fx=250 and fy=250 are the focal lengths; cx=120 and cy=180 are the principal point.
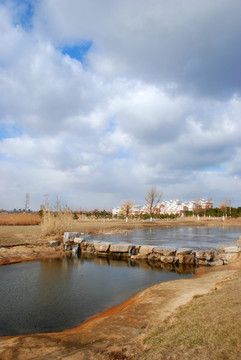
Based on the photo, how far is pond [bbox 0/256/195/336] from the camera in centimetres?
547

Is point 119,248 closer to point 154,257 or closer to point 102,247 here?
point 102,247

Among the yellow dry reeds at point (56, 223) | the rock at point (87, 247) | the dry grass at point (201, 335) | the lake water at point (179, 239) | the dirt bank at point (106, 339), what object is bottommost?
the lake water at point (179, 239)

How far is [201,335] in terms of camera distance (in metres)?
3.26

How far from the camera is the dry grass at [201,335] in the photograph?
9.24 ft

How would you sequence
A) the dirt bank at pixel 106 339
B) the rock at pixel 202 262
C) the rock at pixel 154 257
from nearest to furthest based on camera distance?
the dirt bank at pixel 106 339 → the rock at pixel 202 262 → the rock at pixel 154 257

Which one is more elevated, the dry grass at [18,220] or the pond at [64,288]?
the dry grass at [18,220]

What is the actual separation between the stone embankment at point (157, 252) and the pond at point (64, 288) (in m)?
1.01

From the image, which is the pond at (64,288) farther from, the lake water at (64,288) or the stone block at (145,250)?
the stone block at (145,250)

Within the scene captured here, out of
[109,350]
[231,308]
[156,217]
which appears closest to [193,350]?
[109,350]

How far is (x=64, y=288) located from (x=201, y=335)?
5458 mm

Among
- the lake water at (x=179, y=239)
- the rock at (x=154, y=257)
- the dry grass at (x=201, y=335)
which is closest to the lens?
the dry grass at (x=201, y=335)

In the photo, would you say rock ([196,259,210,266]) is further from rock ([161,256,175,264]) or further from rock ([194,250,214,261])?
rock ([161,256,175,264])

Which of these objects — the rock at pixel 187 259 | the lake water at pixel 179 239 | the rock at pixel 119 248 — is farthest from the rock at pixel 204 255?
the rock at pixel 119 248

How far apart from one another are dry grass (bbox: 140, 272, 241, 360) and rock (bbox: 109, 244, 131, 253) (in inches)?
355
